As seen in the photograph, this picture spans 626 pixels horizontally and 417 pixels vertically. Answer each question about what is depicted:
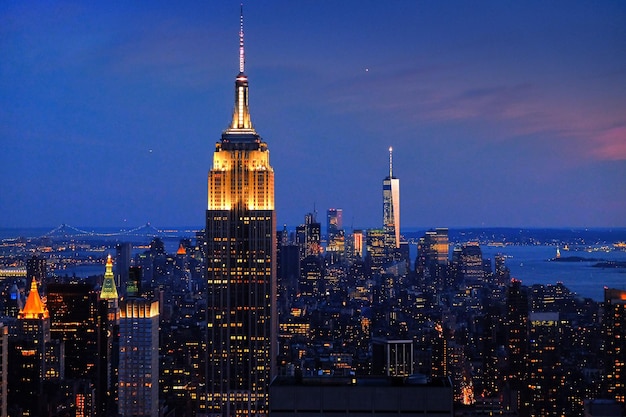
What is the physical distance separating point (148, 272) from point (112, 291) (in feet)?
2.40

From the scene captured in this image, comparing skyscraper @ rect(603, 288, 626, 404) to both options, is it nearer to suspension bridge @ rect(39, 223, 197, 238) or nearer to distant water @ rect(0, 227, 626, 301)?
distant water @ rect(0, 227, 626, 301)

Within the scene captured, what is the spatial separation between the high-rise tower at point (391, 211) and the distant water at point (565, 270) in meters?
1.76

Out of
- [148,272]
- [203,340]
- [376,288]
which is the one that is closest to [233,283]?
[203,340]

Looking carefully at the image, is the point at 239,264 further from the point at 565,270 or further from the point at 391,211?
the point at 565,270

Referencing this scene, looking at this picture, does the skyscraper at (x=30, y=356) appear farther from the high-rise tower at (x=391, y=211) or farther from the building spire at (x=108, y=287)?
the high-rise tower at (x=391, y=211)

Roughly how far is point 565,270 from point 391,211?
18.9 ft

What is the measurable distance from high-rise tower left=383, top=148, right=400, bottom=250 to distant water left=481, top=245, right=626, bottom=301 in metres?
1.76

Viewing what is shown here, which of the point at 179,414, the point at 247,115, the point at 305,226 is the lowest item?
the point at 179,414

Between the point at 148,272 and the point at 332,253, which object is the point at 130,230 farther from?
the point at 332,253

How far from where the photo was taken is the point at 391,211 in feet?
58.4

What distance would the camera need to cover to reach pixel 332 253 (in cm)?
2203

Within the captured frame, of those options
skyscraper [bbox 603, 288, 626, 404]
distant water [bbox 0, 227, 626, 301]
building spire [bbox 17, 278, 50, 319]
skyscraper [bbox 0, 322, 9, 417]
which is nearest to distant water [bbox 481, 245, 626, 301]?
distant water [bbox 0, 227, 626, 301]

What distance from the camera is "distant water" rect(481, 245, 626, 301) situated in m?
11.1

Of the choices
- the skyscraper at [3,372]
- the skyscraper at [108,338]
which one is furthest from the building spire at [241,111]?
the skyscraper at [3,372]
